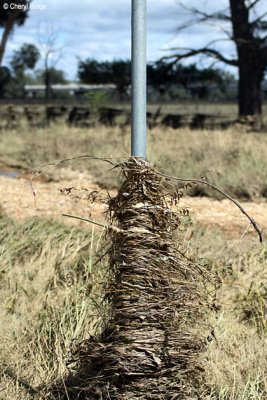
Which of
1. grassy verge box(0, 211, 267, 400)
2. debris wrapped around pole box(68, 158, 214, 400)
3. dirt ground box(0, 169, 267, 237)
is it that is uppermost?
debris wrapped around pole box(68, 158, 214, 400)

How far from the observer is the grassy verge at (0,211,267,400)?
3.63 metres

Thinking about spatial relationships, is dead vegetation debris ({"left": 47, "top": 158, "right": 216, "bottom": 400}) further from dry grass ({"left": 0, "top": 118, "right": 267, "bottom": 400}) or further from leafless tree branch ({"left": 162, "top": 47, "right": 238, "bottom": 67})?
leafless tree branch ({"left": 162, "top": 47, "right": 238, "bottom": 67})

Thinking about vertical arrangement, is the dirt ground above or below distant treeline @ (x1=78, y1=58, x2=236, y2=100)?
below

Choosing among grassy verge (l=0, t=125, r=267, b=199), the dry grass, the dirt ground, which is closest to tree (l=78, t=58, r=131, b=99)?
grassy verge (l=0, t=125, r=267, b=199)

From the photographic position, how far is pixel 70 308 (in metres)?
4.29

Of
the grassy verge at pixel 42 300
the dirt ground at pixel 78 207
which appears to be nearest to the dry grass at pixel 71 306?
the grassy verge at pixel 42 300

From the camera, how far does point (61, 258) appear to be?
5.62 m

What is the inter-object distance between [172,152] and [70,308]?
30.0 ft

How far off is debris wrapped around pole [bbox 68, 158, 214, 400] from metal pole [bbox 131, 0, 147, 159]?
14cm

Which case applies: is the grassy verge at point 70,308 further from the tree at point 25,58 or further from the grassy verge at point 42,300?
the tree at point 25,58

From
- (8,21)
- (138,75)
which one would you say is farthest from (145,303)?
(8,21)

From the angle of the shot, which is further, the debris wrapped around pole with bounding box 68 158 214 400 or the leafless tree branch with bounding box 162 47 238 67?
the leafless tree branch with bounding box 162 47 238 67

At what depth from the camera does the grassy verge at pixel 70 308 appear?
11.9 feet

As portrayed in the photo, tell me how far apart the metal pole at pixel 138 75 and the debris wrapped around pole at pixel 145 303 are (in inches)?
5.6
